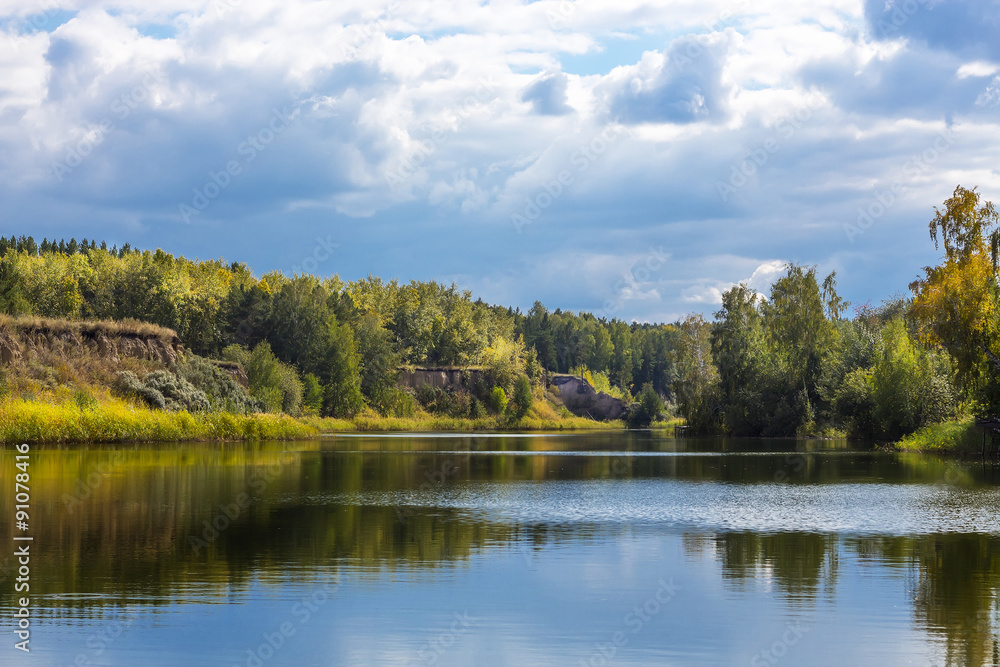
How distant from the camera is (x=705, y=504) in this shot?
27.6 m

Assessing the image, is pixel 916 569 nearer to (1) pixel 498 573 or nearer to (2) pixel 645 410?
(1) pixel 498 573

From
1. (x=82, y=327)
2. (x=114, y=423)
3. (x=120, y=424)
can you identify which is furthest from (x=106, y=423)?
(x=82, y=327)

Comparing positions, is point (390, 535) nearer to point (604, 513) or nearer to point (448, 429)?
point (604, 513)

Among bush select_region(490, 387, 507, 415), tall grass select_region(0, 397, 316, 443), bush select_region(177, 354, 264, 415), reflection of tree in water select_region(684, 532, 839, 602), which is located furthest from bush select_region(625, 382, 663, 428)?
reflection of tree in water select_region(684, 532, 839, 602)

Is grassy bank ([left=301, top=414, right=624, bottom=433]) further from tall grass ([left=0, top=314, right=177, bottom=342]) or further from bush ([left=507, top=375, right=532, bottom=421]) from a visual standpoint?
tall grass ([left=0, top=314, right=177, bottom=342])

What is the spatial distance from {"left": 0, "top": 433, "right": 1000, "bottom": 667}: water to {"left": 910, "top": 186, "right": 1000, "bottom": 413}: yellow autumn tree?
18.2 meters

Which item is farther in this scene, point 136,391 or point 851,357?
point 851,357

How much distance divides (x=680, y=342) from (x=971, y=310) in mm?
53208

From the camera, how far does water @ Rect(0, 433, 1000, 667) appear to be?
38.3ft

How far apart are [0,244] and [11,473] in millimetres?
169418

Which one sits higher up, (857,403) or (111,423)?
(857,403)

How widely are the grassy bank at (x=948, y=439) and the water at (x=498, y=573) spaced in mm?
23072

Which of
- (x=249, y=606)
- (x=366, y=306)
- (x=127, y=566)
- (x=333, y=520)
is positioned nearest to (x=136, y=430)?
(x=333, y=520)

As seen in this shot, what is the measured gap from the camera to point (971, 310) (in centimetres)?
4838
